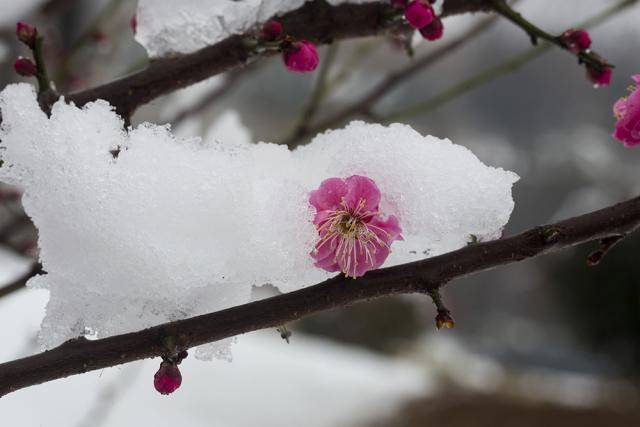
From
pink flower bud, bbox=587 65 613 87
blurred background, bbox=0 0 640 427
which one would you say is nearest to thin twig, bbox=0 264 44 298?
blurred background, bbox=0 0 640 427

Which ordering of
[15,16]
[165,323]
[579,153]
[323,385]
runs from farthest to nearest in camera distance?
[579,153] < [323,385] < [15,16] < [165,323]

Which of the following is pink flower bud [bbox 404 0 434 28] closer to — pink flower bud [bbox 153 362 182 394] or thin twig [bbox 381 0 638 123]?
pink flower bud [bbox 153 362 182 394]

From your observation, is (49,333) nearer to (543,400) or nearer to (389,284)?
(389,284)

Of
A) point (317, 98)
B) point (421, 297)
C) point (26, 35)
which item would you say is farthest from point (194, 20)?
point (421, 297)

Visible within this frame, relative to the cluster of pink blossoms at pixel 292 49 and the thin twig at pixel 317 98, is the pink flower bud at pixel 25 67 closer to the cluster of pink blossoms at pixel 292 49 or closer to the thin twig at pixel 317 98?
the cluster of pink blossoms at pixel 292 49

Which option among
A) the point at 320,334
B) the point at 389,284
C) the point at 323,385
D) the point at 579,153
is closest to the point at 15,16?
the point at 389,284

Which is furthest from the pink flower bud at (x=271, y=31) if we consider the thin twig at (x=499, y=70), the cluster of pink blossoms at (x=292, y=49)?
the thin twig at (x=499, y=70)

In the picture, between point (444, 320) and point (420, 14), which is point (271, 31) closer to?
point (420, 14)
